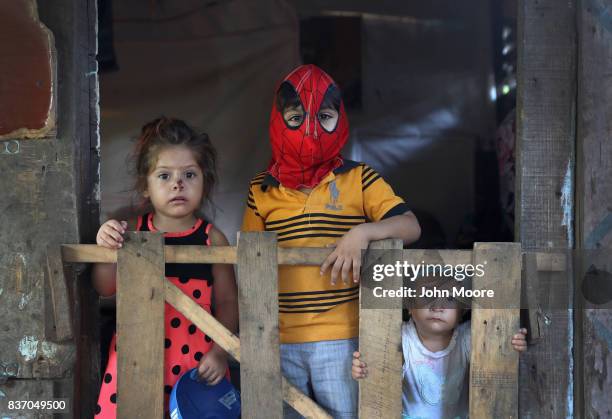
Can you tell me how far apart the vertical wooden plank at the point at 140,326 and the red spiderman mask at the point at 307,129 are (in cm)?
61

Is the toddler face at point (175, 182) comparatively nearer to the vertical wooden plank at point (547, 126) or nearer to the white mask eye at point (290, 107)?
the white mask eye at point (290, 107)

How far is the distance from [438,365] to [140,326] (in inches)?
46.1

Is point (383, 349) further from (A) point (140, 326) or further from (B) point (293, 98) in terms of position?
(B) point (293, 98)

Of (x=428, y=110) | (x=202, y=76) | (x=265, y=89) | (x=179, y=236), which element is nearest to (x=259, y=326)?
(x=179, y=236)

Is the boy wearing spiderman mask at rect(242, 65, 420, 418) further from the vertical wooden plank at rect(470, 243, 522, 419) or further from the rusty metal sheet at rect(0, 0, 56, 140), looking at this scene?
the rusty metal sheet at rect(0, 0, 56, 140)

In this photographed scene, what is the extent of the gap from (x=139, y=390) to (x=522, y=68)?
1.94m

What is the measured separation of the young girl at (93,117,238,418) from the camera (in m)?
2.67

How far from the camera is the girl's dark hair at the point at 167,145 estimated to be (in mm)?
2775

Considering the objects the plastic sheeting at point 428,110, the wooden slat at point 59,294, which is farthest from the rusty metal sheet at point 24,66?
the plastic sheeting at point 428,110

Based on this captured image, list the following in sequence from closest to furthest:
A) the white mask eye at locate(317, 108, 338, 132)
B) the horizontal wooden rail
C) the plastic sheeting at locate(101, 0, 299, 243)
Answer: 1. the horizontal wooden rail
2. the white mask eye at locate(317, 108, 338, 132)
3. the plastic sheeting at locate(101, 0, 299, 243)

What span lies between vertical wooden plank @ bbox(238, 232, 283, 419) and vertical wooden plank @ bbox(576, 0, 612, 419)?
1.21m

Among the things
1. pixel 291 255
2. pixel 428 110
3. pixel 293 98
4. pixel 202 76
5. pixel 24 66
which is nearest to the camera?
pixel 291 255

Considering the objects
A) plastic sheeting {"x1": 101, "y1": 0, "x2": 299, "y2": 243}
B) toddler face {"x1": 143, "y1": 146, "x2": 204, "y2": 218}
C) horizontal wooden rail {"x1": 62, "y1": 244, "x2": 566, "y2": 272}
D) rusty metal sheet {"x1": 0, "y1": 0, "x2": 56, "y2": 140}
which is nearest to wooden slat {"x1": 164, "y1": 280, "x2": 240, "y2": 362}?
horizontal wooden rail {"x1": 62, "y1": 244, "x2": 566, "y2": 272}

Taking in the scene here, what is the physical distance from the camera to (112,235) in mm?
2430
